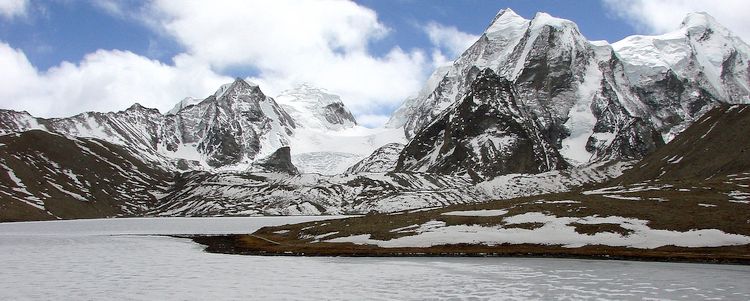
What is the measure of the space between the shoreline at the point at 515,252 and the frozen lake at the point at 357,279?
570 cm

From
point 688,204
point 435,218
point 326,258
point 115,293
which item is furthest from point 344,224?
point 115,293

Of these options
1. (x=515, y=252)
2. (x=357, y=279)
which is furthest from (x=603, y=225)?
(x=357, y=279)

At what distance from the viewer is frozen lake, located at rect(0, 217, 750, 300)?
149 feet

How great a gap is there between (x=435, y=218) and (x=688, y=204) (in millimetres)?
43981

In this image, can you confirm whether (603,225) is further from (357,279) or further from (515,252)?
(357,279)

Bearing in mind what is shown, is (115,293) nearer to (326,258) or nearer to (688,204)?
(326,258)

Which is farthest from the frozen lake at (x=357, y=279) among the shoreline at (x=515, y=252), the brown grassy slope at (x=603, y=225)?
the brown grassy slope at (x=603, y=225)

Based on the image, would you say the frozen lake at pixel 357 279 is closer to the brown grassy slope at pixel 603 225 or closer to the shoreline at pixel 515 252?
the shoreline at pixel 515 252

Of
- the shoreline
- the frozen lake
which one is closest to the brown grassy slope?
the shoreline

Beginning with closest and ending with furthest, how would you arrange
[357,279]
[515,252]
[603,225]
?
1. [357,279]
2. [515,252]
3. [603,225]

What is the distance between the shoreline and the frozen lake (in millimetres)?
5697

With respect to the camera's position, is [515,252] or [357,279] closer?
[357,279]

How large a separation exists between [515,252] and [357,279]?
35.8m

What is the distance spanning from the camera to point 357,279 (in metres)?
56.5
